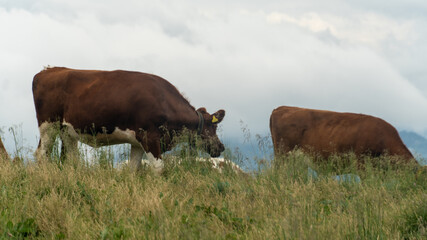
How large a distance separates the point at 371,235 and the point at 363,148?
726 cm

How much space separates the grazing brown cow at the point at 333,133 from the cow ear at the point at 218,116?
5.23 ft

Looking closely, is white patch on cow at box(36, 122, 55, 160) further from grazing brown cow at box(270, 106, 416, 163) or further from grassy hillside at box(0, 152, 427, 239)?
grazing brown cow at box(270, 106, 416, 163)

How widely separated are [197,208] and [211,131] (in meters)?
4.61

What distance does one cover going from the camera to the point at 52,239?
14.7ft

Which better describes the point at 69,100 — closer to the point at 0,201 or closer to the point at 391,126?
the point at 0,201

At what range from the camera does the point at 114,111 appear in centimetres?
838

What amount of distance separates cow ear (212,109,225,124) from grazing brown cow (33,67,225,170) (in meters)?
0.28

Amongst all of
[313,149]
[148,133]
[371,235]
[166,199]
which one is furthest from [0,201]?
[313,149]

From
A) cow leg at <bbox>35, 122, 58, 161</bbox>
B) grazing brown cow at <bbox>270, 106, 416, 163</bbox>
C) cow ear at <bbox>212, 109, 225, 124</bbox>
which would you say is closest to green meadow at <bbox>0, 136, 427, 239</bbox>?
cow leg at <bbox>35, 122, 58, 161</bbox>

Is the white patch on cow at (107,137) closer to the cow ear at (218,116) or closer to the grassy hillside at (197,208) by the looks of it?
the grassy hillside at (197,208)

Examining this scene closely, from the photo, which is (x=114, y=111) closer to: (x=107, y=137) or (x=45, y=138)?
(x=107, y=137)

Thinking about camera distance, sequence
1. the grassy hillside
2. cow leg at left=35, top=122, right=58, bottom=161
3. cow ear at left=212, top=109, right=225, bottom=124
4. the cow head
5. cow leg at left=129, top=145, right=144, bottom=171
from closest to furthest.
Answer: the grassy hillside
cow leg at left=129, top=145, right=144, bottom=171
cow leg at left=35, top=122, right=58, bottom=161
the cow head
cow ear at left=212, top=109, right=225, bottom=124

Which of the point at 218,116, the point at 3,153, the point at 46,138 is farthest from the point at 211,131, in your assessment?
the point at 3,153

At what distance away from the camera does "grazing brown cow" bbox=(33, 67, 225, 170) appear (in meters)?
8.34
